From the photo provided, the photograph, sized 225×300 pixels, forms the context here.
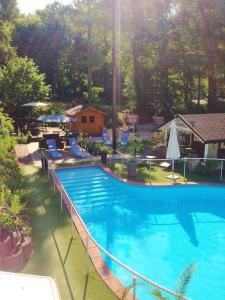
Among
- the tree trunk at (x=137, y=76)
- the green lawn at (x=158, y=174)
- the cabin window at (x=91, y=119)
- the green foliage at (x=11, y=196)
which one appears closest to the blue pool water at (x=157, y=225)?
the green lawn at (x=158, y=174)

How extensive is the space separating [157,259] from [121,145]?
1346 cm

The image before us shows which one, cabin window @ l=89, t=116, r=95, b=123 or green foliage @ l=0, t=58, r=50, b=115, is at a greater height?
green foliage @ l=0, t=58, r=50, b=115

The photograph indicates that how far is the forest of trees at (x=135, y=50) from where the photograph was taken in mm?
30750

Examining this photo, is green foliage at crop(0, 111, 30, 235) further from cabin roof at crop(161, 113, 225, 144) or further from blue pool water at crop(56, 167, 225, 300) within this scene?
cabin roof at crop(161, 113, 225, 144)

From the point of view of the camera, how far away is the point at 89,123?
28406mm

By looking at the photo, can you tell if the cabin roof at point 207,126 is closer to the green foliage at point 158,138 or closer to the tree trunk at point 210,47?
the green foliage at point 158,138

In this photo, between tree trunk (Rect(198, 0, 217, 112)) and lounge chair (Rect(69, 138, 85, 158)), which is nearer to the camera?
lounge chair (Rect(69, 138, 85, 158))

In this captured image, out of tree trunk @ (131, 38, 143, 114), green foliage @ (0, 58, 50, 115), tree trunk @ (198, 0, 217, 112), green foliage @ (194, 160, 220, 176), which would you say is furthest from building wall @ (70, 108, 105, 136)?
green foliage @ (194, 160, 220, 176)

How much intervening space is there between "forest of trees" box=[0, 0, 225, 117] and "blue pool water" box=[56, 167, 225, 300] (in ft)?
55.2

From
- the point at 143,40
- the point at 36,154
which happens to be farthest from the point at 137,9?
the point at 36,154

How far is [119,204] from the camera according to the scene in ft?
48.7

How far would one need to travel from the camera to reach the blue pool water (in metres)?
9.91

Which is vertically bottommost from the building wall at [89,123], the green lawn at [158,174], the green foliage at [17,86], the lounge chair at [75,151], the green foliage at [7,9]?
the green lawn at [158,174]

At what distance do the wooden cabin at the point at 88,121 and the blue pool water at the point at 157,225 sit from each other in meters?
10.6
